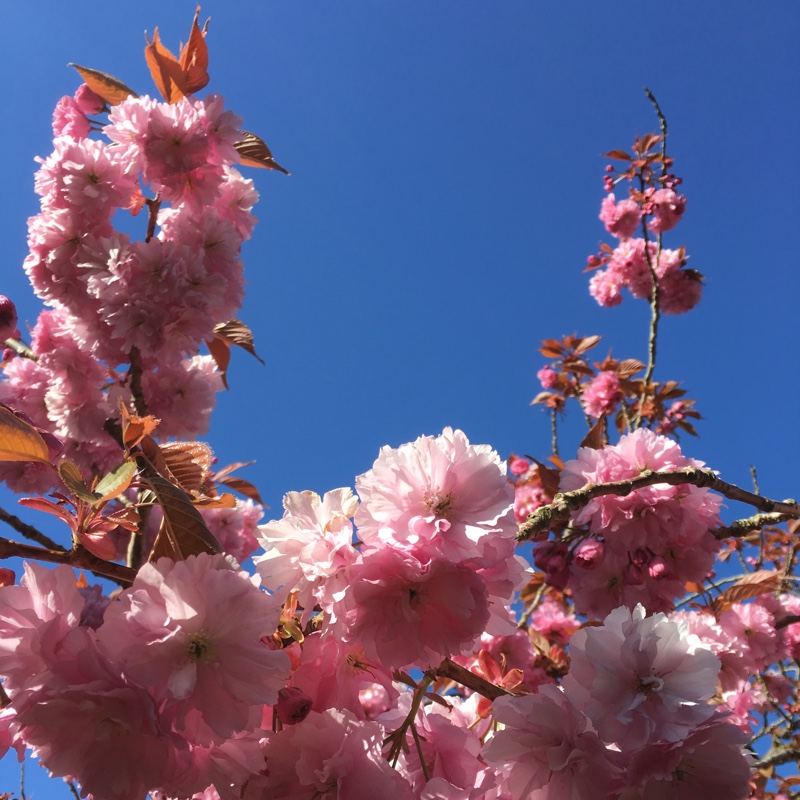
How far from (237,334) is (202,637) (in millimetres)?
1854

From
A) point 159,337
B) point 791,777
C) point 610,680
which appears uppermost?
point 159,337

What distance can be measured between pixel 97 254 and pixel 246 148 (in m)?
0.69

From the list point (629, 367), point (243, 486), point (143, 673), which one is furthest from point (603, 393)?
point (143, 673)

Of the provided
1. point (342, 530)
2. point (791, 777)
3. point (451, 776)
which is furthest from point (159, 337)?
point (791, 777)

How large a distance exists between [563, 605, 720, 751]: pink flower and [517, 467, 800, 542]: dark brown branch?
0.29 meters

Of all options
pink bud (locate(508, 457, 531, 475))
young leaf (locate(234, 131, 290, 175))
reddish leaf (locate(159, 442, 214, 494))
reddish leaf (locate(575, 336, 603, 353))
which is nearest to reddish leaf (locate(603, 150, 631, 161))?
reddish leaf (locate(575, 336, 603, 353))

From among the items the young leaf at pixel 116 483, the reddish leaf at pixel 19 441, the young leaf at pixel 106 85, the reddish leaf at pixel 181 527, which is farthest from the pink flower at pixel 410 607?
the young leaf at pixel 106 85

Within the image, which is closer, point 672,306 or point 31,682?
point 31,682

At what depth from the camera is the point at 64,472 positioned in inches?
32.7

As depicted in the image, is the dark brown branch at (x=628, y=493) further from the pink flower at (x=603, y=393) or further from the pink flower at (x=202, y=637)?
the pink flower at (x=603, y=393)

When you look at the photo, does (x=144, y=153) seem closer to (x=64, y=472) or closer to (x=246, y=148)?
(x=246, y=148)

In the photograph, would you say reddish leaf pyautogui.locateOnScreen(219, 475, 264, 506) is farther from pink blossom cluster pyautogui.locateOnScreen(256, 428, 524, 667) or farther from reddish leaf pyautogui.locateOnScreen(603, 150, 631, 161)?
reddish leaf pyautogui.locateOnScreen(603, 150, 631, 161)

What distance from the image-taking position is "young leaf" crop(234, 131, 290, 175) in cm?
229

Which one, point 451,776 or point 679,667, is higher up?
point 679,667
